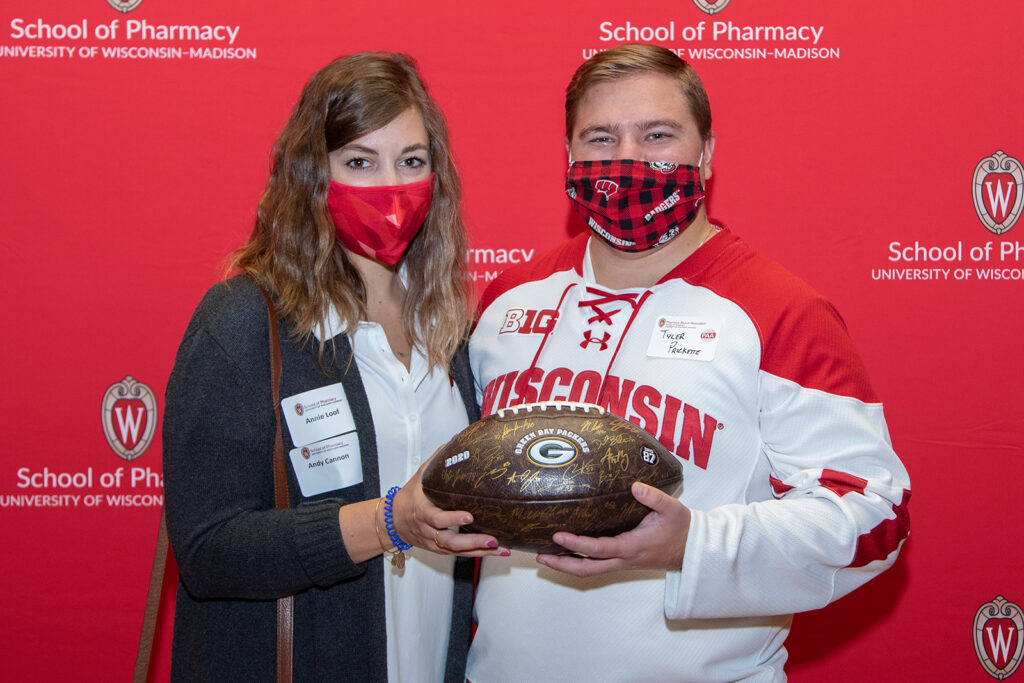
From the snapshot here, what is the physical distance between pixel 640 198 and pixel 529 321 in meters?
0.31

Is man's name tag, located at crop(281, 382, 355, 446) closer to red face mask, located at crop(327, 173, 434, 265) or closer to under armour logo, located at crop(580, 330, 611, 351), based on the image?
red face mask, located at crop(327, 173, 434, 265)

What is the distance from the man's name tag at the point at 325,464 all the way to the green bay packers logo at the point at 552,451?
1.40ft

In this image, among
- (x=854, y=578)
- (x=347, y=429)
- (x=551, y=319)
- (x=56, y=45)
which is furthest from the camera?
(x=56, y=45)

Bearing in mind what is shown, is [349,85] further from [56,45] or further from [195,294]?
[56,45]

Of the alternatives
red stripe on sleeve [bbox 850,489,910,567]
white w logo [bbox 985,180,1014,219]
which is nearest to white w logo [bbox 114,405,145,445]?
red stripe on sleeve [bbox 850,489,910,567]

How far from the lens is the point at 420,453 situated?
5.01ft

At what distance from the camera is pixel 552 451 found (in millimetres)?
1155

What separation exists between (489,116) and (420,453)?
1.07 meters

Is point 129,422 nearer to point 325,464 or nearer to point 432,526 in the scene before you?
point 325,464

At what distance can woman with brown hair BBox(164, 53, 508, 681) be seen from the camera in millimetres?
1362

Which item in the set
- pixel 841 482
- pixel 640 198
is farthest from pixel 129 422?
pixel 841 482

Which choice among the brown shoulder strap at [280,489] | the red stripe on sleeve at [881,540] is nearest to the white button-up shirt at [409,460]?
the brown shoulder strap at [280,489]

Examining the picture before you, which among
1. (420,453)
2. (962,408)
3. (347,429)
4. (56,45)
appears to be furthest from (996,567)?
(56,45)

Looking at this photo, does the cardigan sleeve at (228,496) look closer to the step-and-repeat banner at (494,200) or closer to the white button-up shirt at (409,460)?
the white button-up shirt at (409,460)
